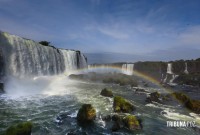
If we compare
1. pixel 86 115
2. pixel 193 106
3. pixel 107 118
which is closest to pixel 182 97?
pixel 193 106

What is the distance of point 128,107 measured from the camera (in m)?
20.6

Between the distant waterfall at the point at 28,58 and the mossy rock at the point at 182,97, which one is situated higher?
the distant waterfall at the point at 28,58

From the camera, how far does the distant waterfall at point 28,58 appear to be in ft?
107

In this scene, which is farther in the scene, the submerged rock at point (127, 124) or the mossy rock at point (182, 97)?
the mossy rock at point (182, 97)

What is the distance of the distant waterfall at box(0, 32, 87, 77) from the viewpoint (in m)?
32.6

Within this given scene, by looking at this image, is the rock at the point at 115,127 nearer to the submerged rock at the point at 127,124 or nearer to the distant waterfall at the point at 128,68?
the submerged rock at the point at 127,124

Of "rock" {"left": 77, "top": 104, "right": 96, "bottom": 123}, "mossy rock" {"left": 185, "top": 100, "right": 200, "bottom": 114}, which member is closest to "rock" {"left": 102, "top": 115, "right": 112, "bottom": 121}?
"rock" {"left": 77, "top": 104, "right": 96, "bottom": 123}

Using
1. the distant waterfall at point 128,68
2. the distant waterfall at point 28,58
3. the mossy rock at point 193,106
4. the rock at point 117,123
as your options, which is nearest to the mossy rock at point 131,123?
the rock at point 117,123

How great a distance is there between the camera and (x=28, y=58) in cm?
3709

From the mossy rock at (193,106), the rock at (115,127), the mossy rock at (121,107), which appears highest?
the mossy rock at (121,107)

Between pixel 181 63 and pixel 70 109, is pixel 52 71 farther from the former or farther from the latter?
pixel 181 63

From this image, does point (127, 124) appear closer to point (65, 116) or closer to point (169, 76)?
point (65, 116)

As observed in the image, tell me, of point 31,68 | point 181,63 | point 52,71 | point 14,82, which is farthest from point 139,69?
point 14,82

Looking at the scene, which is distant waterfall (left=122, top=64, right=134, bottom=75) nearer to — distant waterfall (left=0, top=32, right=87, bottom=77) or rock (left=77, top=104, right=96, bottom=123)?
distant waterfall (left=0, top=32, right=87, bottom=77)
